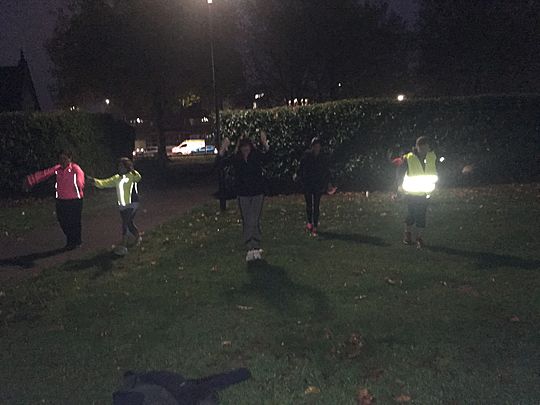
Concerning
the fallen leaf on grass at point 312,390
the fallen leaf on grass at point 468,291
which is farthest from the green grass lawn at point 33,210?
the fallen leaf on grass at point 312,390

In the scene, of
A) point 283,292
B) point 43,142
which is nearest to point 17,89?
point 43,142

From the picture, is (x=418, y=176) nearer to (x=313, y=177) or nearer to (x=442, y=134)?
(x=313, y=177)

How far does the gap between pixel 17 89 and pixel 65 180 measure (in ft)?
143

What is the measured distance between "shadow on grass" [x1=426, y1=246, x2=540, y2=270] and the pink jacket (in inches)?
241

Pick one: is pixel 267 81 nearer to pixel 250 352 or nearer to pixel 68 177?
pixel 68 177

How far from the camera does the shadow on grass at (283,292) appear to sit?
710 cm

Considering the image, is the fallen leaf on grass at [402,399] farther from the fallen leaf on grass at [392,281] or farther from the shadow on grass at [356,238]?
the shadow on grass at [356,238]

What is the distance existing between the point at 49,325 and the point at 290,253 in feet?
13.8

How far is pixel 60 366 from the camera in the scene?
5.68 metres

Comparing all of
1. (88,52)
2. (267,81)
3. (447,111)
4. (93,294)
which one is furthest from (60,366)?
(267,81)

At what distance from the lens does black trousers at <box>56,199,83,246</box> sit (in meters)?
11.5

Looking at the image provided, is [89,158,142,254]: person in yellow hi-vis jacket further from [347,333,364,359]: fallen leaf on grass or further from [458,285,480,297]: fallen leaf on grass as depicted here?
[347,333,364,359]: fallen leaf on grass

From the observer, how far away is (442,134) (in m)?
19.2

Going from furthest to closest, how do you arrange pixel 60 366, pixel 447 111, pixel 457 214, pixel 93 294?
pixel 447 111 < pixel 457 214 < pixel 93 294 < pixel 60 366
